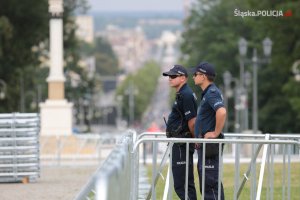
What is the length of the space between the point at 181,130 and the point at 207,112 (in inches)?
34.2

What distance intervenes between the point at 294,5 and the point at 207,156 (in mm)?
45163

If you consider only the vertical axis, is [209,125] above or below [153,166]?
above

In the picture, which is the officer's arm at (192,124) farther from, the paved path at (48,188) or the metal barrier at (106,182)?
the paved path at (48,188)

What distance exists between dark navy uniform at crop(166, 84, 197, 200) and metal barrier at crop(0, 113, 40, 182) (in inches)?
350

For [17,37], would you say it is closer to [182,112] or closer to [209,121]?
[182,112]

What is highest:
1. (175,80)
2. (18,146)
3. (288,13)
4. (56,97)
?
(288,13)

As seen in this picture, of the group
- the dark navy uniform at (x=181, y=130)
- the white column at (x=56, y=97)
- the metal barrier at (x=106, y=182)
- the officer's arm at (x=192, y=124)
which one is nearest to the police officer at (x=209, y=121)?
the dark navy uniform at (x=181, y=130)

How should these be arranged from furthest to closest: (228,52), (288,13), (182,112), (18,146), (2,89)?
(228,52) < (2,89) < (288,13) < (18,146) < (182,112)

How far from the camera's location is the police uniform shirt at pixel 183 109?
1542cm

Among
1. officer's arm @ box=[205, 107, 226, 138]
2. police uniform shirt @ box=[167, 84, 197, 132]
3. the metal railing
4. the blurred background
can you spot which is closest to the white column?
the blurred background

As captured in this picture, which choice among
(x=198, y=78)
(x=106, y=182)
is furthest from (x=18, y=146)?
(x=106, y=182)

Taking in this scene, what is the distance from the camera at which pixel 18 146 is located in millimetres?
24438

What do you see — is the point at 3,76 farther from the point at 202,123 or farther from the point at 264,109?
the point at 202,123

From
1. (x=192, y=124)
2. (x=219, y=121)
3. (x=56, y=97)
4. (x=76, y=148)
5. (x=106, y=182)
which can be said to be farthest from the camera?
(x=56, y=97)
